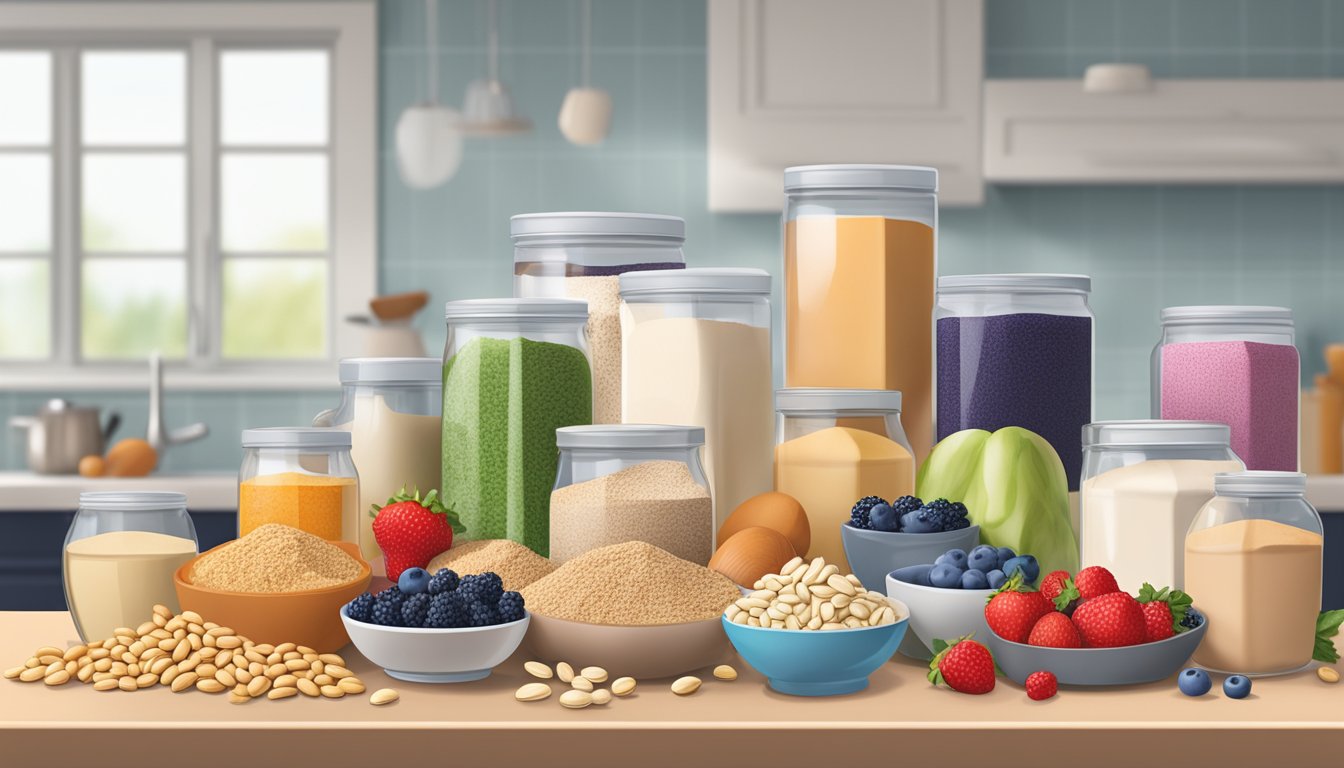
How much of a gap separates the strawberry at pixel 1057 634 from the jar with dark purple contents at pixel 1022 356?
0.31 metres

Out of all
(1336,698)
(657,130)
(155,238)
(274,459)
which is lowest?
(1336,698)

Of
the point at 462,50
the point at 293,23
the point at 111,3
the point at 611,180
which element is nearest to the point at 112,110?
the point at 111,3

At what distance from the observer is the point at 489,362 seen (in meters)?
1.17

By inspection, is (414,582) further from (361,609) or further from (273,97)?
(273,97)

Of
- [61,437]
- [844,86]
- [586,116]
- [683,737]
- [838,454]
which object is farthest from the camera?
[586,116]

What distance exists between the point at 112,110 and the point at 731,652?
10.8ft

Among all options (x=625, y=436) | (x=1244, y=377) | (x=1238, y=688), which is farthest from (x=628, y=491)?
(x=1244, y=377)

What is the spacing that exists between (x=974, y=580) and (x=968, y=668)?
0.09m

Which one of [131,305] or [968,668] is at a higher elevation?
[131,305]

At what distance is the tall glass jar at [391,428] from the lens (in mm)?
1271

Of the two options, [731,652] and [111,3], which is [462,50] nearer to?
[111,3]

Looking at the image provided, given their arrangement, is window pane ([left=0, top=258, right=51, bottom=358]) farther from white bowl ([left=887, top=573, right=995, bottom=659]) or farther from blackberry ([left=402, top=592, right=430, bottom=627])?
white bowl ([left=887, top=573, right=995, bottom=659])

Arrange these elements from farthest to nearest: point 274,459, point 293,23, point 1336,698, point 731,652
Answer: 1. point 293,23
2. point 274,459
3. point 731,652
4. point 1336,698

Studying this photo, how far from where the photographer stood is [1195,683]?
2.94 feet
